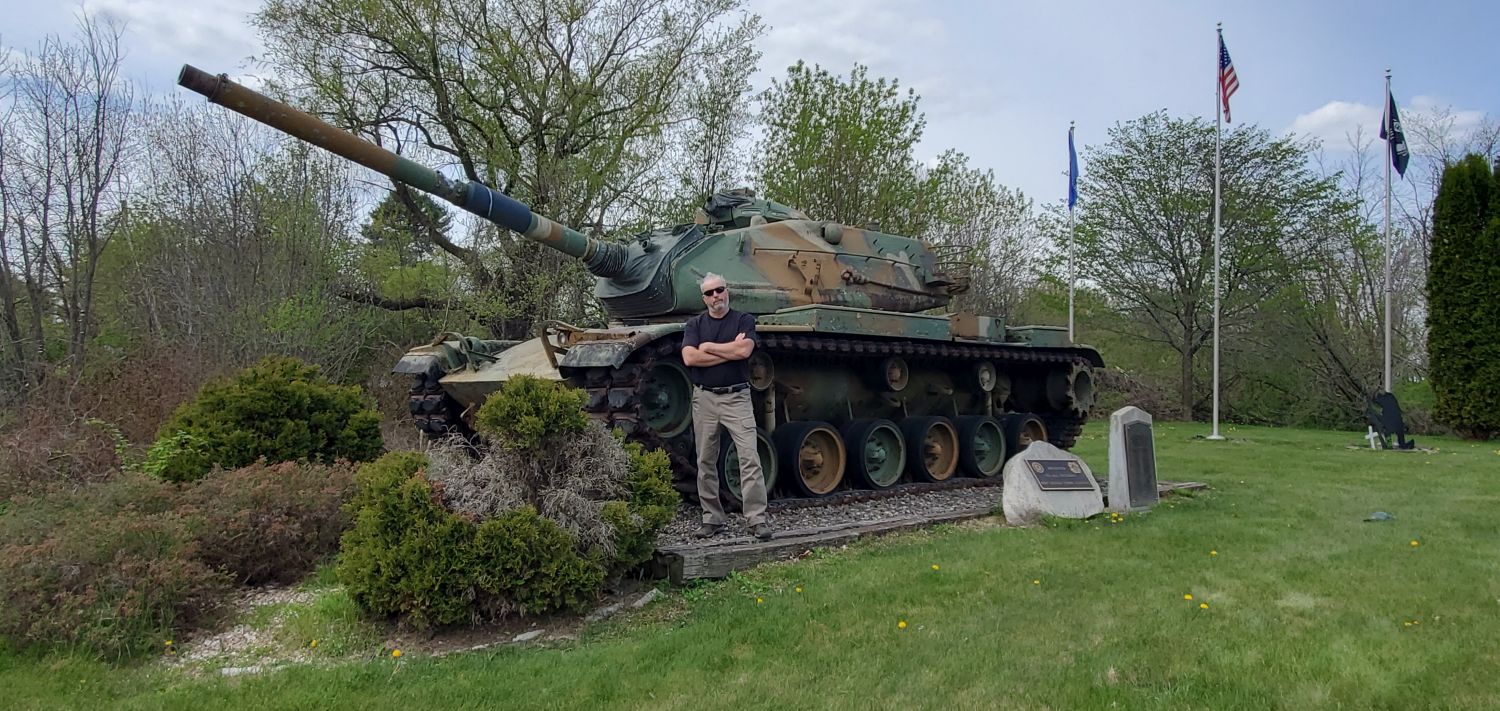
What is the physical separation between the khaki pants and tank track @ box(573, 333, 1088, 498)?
1.30ft

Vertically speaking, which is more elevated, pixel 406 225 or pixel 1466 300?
pixel 406 225

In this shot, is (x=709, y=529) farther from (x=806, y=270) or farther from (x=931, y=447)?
(x=931, y=447)

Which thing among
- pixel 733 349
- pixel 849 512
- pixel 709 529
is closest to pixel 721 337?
pixel 733 349

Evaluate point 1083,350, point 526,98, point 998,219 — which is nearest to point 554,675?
point 1083,350

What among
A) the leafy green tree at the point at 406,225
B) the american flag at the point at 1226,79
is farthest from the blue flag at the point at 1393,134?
the leafy green tree at the point at 406,225

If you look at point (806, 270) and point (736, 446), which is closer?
point (736, 446)

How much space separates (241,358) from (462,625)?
10.6 m

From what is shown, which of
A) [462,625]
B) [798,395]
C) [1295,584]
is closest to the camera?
[462,625]

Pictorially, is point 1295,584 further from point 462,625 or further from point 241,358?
point 241,358

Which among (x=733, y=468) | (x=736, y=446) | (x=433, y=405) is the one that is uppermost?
(x=433, y=405)

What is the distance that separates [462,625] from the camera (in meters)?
5.03

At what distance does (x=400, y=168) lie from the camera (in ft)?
24.9

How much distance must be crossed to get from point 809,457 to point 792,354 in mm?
1041

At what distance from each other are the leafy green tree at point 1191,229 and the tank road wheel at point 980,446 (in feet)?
61.9
